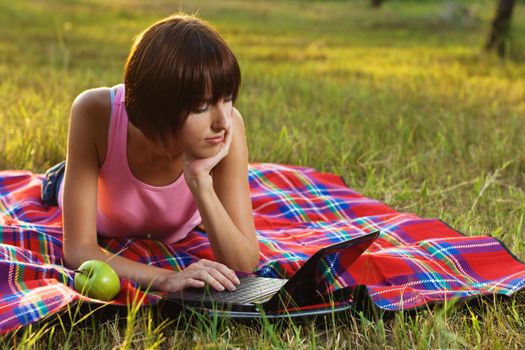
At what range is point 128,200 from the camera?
2.80 meters

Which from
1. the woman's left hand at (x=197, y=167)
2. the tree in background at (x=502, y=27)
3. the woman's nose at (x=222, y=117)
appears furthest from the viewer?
the tree in background at (x=502, y=27)

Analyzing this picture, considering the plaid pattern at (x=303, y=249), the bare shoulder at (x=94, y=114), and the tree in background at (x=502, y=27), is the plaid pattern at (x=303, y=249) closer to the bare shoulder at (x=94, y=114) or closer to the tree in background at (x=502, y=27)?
the bare shoulder at (x=94, y=114)

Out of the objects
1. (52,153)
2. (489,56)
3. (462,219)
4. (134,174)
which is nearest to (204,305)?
(134,174)

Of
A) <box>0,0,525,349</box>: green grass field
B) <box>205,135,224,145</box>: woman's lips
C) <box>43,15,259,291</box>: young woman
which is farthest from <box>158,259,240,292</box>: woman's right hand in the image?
<box>205,135,224,145</box>: woman's lips

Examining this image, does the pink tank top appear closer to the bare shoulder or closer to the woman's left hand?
the bare shoulder

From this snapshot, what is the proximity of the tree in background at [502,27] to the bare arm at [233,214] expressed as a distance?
579 centimetres

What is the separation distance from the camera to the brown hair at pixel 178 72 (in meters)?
2.25

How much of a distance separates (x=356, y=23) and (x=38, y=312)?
41.2 feet

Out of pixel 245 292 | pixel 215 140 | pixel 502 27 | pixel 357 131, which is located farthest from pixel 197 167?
pixel 502 27

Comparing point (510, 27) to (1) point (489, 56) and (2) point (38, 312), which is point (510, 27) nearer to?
(1) point (489, 56)

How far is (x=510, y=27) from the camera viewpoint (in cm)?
791

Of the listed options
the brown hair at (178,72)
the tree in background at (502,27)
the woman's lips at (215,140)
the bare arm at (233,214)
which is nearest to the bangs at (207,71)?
the brown hair at (178,72)

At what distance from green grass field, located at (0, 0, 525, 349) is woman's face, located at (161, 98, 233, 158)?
19.9 inches

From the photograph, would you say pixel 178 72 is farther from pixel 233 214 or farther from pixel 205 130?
pixel 233 214
